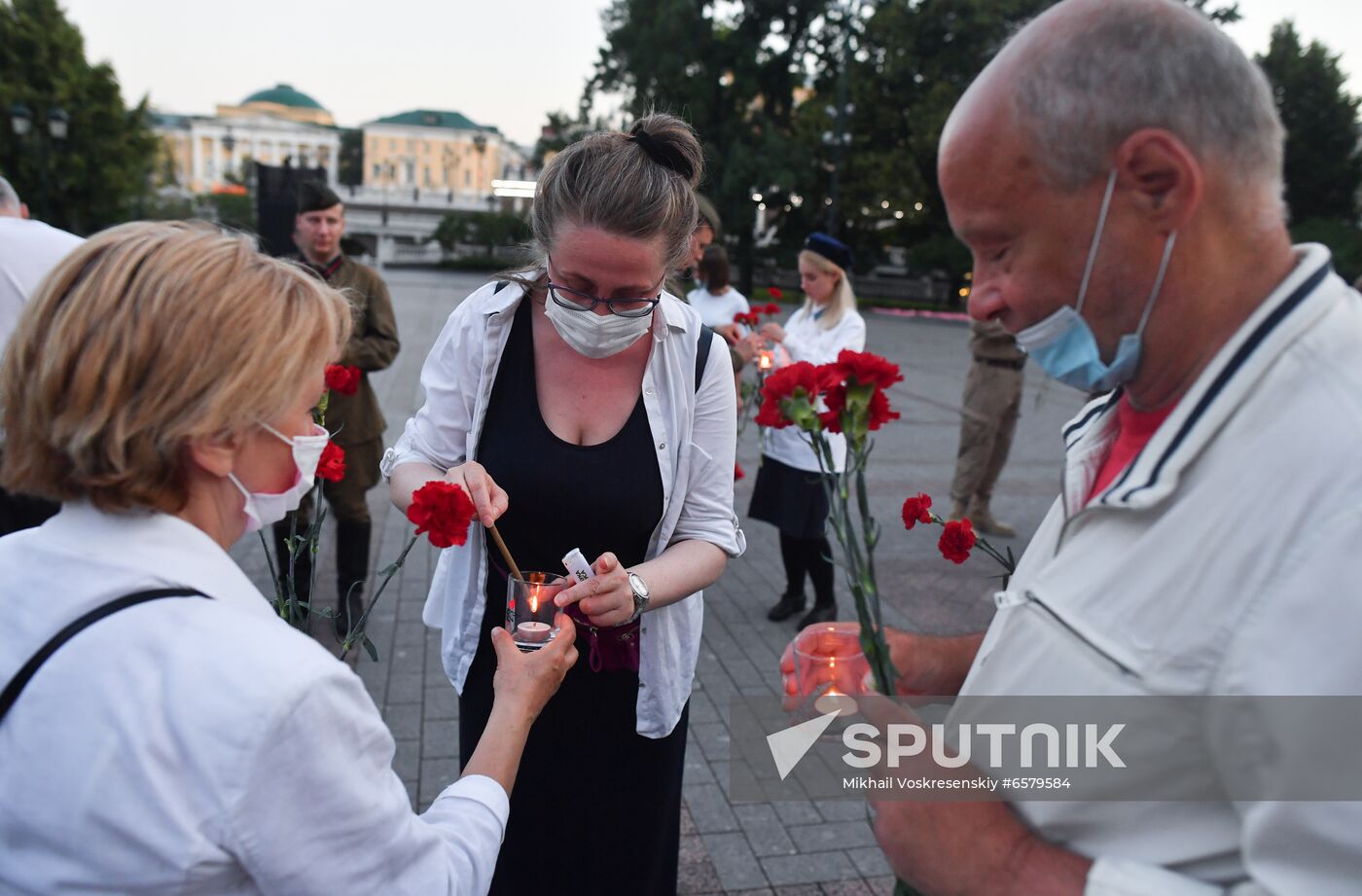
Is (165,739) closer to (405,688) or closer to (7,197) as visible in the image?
(405,688)

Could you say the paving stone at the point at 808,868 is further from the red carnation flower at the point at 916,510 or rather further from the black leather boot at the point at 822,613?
the black leather boot at the point at 822,613

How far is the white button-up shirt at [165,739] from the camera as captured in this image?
1.10 metres

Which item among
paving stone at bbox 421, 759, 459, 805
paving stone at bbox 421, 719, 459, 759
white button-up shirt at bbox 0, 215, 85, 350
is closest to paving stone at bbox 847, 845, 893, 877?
paving stone at bbox 421, 759, 459, 805

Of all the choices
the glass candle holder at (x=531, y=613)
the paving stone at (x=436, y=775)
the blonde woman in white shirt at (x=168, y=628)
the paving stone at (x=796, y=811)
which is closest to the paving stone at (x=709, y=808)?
the paving stone at (x=796, y=811)

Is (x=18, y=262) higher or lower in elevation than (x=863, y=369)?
lower

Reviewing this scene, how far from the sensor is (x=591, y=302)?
7.55ft

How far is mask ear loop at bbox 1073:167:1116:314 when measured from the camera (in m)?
1.12

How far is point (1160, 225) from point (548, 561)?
5.36ft

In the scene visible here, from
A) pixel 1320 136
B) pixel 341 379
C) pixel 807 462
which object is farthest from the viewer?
pixel 1320 136

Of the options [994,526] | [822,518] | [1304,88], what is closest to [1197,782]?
[822,518]

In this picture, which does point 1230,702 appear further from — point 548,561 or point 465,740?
point 465,740

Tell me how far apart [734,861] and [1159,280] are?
2825 millimetres

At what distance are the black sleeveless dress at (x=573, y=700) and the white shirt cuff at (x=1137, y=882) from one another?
1.41m

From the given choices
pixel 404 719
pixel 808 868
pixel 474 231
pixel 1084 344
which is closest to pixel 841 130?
pixel 404 719
